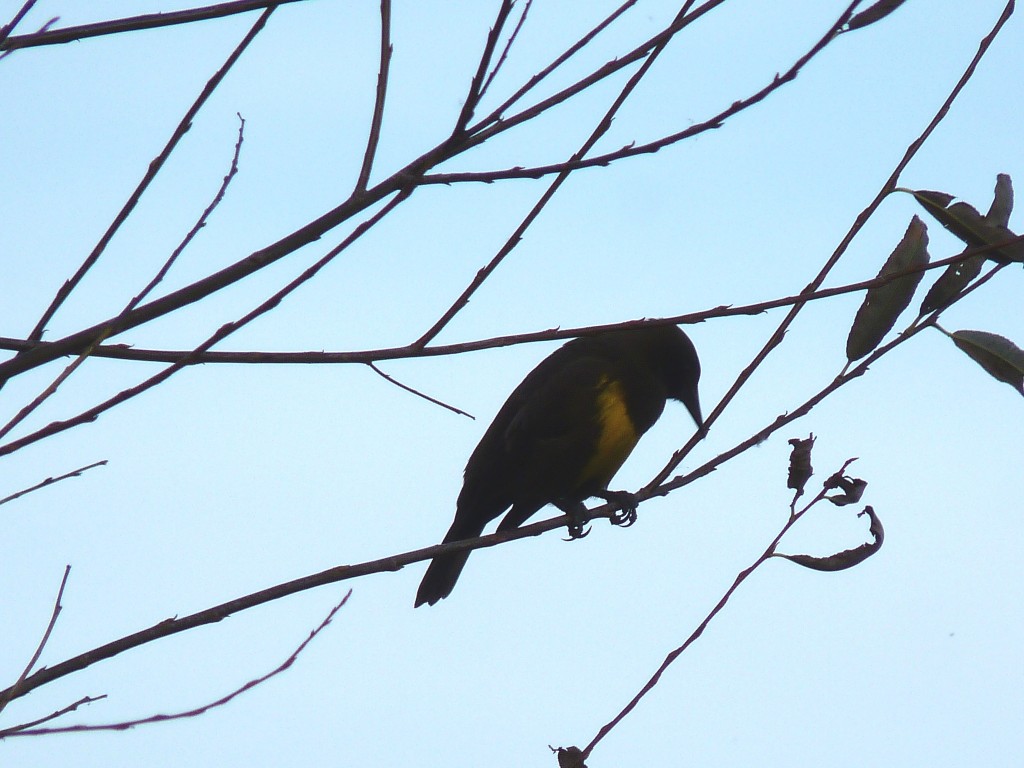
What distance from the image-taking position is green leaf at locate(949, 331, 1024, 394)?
2.52 metres

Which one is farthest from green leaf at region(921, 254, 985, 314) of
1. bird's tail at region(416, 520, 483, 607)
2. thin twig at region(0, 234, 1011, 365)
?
bird's tail at region(416, 520, 483, 607)

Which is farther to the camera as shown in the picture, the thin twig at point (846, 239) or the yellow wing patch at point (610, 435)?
the yellow wing patch at point (610, 435)

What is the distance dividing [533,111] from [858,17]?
2.03 ft

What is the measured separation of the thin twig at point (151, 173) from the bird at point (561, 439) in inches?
140

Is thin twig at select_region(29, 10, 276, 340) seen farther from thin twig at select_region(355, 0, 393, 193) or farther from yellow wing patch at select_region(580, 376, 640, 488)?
yellow wing patch at select_region(580, 376, 640, 488)

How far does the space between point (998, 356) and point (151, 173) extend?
5.84 feet

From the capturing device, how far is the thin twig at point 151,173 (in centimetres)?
172

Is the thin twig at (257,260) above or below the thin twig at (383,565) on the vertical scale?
above

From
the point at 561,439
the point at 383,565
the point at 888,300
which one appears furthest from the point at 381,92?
the point at 561,439

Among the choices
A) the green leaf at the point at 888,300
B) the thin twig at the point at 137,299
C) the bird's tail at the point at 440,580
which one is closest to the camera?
the thin twig at the point at 137,299

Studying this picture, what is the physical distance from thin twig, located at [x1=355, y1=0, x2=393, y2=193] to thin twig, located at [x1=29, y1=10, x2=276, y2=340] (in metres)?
0.17

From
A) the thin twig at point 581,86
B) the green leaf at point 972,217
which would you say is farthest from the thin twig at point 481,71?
the green leaf at point 972,217

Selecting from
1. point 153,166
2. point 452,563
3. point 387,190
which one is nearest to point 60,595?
point 153,166

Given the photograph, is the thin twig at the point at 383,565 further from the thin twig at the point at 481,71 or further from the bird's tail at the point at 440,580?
the bird's tail at the point at 440,580
